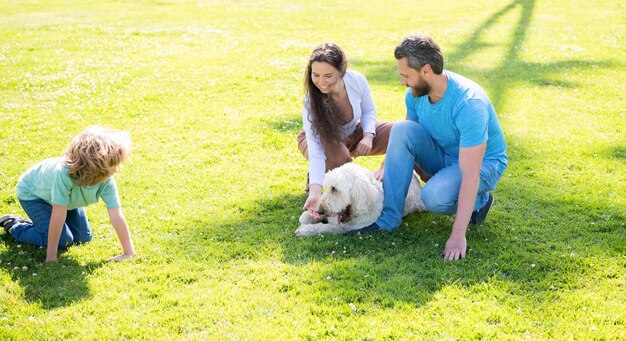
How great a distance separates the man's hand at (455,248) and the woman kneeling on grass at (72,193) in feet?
8.00

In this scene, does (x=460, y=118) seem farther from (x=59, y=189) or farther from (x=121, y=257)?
(x=59, y=189)

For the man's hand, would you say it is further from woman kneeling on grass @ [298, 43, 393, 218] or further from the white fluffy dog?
woman kneeling on grass @ [298, 43, 393, 218]

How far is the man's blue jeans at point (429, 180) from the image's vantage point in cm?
469

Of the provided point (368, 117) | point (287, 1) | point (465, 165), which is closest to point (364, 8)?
point (287, 1)

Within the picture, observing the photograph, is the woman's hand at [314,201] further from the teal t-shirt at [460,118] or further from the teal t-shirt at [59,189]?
the teal t-shirt at [59,189]

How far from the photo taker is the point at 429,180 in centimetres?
487

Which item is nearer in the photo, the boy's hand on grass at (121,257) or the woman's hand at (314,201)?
the boy's hand on grass at (121,257)

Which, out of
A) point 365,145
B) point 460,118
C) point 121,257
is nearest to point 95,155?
point 121,257

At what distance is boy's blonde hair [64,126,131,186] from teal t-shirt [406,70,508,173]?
2.32 metres

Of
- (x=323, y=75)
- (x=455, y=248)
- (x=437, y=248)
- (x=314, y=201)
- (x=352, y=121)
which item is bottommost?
(x=437, y=248)

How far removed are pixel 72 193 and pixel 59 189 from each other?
0.44 ft

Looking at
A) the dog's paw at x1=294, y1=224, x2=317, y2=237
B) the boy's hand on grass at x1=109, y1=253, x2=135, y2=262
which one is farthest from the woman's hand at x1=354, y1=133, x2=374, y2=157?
the boy's hand on grass at x1=109, y1=253, x2=135, y2=262

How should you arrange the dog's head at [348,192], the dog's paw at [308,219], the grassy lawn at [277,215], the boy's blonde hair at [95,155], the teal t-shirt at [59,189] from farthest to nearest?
the dog's paw at [308,219] < the dog's head at [348,192] < the teal t-shirt at [59,189] < the boy's blonde hair at [95,155] < the grassy lawn at [277,215]

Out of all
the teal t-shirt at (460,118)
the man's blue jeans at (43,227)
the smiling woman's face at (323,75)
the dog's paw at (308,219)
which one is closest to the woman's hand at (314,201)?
the dog's paw at (308,219)
